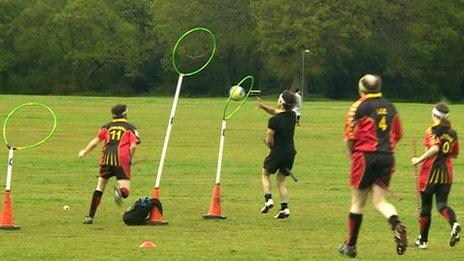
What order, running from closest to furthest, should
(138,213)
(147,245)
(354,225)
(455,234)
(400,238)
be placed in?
(400,238), (354,225), (147,245), (455,234), (138,213)

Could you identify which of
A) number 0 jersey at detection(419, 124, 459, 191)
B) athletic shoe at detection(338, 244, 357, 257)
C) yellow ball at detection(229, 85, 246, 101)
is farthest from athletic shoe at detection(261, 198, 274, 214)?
athletic shoe at detection(338, 244, 357, 257)

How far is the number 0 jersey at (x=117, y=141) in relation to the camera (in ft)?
52.9

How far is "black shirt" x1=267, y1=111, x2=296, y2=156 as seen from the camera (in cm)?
1750

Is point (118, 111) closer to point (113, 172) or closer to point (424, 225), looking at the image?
point (113, 172)

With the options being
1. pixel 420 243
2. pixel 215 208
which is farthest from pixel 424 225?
pixel 215 208

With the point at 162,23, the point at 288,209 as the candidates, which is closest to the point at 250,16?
the point at 162,23

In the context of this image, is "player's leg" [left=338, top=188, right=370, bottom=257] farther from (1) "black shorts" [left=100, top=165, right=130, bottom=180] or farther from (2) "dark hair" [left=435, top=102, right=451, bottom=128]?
(1) "black shorts" [left=100, top=165, right=130, bottom=180]

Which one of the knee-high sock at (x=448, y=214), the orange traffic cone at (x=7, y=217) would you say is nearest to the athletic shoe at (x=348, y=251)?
the knee-high sock at (x=448, y=214)

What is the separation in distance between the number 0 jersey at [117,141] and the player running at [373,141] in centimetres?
490

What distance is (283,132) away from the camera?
17609 mm

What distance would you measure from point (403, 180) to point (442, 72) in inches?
2966

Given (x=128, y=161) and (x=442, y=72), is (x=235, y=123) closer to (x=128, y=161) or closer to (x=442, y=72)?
(x=128, y=161)

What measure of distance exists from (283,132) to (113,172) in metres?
2.95

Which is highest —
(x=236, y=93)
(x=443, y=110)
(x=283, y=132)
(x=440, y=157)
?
(x=236, y=93)
